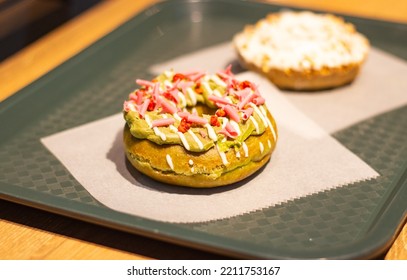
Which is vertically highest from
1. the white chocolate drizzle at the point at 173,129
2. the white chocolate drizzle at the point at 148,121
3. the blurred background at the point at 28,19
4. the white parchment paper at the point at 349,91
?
the blurred background at the point at 28,19

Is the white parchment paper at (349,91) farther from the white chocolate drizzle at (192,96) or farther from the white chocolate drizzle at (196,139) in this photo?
the white chocolate drizzle at (196,139)

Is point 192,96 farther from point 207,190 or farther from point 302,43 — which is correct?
point 302,43

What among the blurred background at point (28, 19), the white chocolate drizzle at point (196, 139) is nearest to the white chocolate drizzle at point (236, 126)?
the white chocolate drizzle at point (196, 139)


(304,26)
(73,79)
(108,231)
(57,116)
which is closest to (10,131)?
(57,116)

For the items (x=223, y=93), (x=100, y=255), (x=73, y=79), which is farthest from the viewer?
(x=73, y=79)

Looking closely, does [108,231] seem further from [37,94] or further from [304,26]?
[304,26]

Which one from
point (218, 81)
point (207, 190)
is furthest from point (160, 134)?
point (218, 81)
